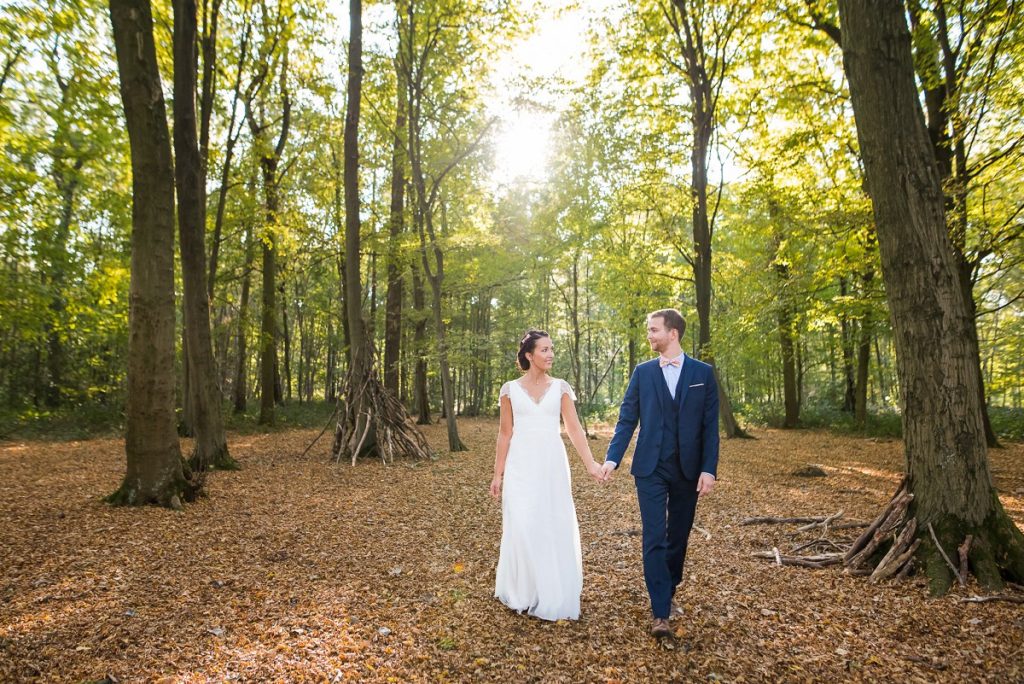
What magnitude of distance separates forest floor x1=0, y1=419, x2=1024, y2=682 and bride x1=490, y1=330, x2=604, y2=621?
0.64ft

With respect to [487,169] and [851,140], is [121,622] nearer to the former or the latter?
[487,169]

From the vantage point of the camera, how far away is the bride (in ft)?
11.5

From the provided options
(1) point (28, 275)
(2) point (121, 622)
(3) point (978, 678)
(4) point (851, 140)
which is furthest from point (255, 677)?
(4) point (851, 140)

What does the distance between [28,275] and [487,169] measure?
9.77 metres

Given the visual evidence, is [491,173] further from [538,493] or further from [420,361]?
[538,493]

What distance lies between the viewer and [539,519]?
361 centimetres

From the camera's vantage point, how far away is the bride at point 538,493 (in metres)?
3.52

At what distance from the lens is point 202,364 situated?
27.6 feet

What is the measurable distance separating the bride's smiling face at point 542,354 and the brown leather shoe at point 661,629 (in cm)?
164

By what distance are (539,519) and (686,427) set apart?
1.12m

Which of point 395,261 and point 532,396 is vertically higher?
point 395,261

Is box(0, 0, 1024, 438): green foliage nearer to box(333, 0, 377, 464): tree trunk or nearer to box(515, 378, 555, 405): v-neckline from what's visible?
box(333, 0, 377, 464): tree trunk

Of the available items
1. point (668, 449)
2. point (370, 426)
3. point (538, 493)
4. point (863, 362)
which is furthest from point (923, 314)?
point (863, 362)

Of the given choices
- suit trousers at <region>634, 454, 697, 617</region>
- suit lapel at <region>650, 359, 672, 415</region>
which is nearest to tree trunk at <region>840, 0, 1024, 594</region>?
suit trousers at <region>634, 454, 697, 617</region>
